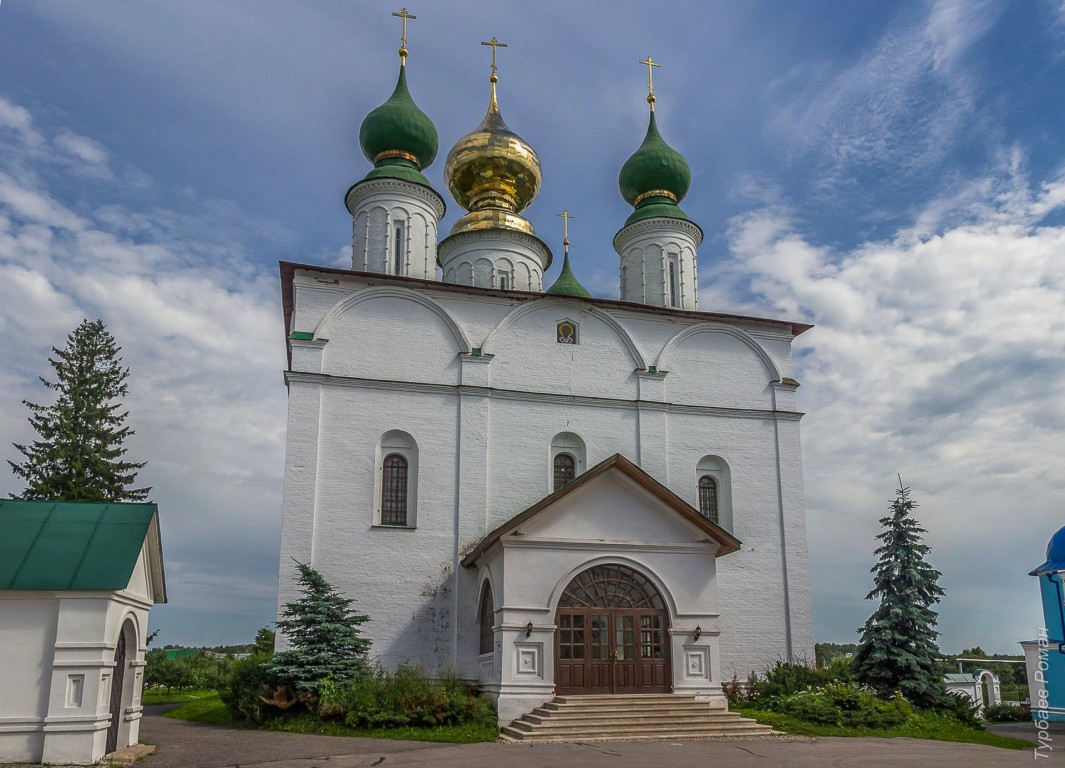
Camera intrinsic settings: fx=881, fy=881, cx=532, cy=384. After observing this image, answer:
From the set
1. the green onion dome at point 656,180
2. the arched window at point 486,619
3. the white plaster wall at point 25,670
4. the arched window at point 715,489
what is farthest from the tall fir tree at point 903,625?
the white plaster wall at point 25,670

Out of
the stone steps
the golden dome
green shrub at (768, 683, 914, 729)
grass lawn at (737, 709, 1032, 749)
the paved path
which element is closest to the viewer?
the paved path

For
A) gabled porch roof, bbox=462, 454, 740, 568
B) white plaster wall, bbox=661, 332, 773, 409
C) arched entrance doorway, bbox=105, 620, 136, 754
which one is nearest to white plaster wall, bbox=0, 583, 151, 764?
arched entrance doorway, bbox=105, 620, 136, 754

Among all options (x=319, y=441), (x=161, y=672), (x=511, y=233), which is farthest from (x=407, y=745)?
(x=161, y=672)

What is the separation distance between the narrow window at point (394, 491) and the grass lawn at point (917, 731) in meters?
7.11

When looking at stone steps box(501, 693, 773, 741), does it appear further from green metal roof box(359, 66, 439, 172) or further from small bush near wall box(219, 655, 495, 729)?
green metal roof box(359, 66, 439, 172)

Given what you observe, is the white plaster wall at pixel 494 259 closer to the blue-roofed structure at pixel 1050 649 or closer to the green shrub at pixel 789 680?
the green shrub at pixel 789 680

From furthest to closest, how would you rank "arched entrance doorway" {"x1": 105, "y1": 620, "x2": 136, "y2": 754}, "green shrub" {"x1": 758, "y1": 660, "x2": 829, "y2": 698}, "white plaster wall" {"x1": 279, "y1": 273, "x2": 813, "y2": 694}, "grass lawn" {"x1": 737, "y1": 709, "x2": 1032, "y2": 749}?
"white plaster wall" {"x1": 279, "y1": 273, "x2": 813, "y2": 694}, "green shrub" {"x1": 758, "y1": 660, "x2": 829, "y2": 698}, "grass lawn" {"x1": 737, "y1": 709, "x2": 1032, "y2": 749}, "arched entrance doorway" {"x1": 105, "y1": 620, "x2": 136, "y2": 754}

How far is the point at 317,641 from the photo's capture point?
14.0 metres

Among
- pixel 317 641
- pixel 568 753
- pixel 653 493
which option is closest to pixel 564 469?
→ pixel 653 493

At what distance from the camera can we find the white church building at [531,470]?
14391 millimetres

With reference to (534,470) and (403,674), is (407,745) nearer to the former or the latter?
(403,674)

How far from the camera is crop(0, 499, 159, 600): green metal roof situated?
A: 9773mm

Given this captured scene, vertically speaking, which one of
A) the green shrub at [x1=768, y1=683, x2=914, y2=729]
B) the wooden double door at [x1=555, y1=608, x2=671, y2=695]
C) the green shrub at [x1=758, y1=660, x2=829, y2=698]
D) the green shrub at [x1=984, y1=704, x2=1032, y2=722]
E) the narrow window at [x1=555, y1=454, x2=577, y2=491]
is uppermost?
the narrow window at [x1=555, y1=454, x2=577, y2=491]

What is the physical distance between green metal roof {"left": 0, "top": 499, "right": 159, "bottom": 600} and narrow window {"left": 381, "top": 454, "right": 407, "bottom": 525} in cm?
613
